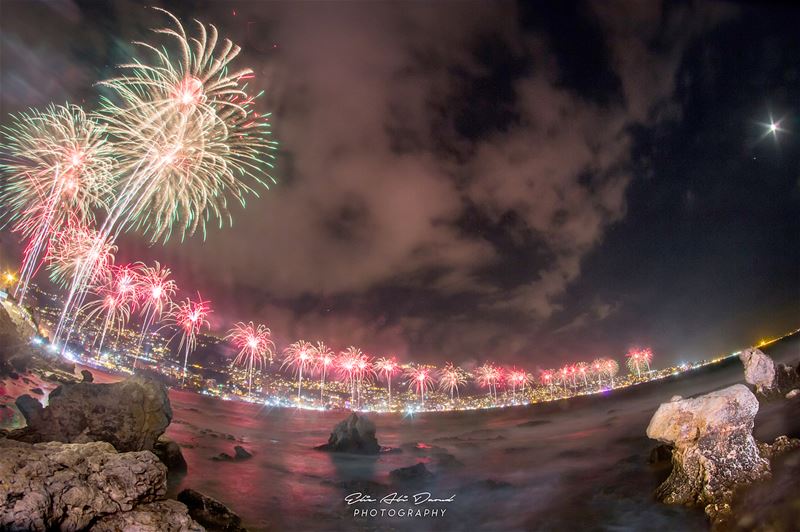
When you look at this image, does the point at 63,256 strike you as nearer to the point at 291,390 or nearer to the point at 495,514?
the point at 495,514

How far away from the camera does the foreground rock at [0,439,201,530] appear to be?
691 cm

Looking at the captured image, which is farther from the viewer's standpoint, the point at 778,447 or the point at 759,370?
the point at 759,370

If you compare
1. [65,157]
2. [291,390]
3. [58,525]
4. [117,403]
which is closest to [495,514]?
[58,525]

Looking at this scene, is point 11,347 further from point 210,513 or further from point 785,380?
point 785,380

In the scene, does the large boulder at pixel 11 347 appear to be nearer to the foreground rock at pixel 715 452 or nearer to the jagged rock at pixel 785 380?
the foreground rock at pixel 715 452

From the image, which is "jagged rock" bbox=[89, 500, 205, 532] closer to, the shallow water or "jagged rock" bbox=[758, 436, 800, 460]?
the shallow water

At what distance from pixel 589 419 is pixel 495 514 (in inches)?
853

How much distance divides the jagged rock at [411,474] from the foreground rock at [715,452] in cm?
1148

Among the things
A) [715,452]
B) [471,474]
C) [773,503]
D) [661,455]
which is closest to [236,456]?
[471,474]

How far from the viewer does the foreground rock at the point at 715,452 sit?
9.80 meters

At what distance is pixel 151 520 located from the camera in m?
8.38

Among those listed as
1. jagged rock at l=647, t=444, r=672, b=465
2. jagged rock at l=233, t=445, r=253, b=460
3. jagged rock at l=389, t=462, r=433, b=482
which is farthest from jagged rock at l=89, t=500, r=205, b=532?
jagged rock at l=647, t=444, r=672, b=465

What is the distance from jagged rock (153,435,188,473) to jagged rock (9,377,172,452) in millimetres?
1644

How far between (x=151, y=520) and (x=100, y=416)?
5.41 meters
